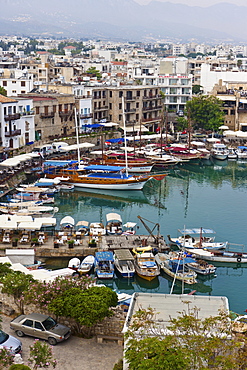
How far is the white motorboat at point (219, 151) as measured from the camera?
80.2 metres

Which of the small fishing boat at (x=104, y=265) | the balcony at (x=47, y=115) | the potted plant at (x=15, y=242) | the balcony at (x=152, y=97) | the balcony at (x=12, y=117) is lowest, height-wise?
the small fishing boat at (x=104, y=265)

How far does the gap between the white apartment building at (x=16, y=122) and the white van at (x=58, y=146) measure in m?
3.07

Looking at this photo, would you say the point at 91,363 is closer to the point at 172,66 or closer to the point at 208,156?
the point at 208,156

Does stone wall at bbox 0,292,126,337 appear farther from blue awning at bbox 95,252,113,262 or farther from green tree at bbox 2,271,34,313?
blue awning at bbox 95,252,113,262

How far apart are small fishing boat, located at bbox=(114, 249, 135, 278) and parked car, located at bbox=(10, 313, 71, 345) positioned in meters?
12.1

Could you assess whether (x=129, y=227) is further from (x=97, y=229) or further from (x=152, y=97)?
(x=152, y=97)

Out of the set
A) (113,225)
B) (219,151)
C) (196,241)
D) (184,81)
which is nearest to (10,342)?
(196,241)

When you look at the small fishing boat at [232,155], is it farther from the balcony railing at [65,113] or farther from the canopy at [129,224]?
the canopy at [129,224]

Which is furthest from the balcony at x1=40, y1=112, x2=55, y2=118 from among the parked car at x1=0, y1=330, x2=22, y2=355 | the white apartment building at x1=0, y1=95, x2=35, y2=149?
the parked car at x1=0, y1=330, x2=22, y2=355

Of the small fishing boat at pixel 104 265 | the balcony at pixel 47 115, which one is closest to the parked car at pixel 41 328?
the small fishing boat at pixel 104 265

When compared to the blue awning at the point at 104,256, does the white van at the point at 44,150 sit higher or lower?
higher

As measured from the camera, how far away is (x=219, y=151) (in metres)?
81.1

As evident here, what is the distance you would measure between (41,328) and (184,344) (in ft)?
24.5

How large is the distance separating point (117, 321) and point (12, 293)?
503 cm
